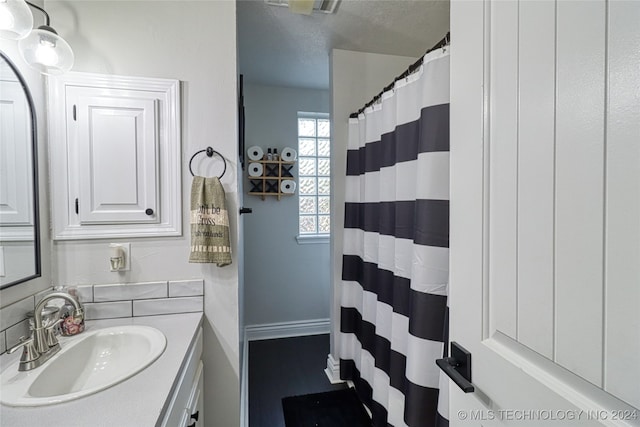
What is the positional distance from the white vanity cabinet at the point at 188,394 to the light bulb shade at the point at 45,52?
1.18m

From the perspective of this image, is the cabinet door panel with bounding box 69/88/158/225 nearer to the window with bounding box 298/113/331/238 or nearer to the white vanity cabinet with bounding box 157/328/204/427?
the white vanity cabinet with bounding box 157/328/204/427

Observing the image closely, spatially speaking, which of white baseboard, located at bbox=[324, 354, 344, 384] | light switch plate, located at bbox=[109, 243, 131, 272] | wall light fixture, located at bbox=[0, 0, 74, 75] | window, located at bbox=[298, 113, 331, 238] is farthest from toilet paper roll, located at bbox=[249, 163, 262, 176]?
white baseboard, located at bbox=[324, 354, 344, 384]

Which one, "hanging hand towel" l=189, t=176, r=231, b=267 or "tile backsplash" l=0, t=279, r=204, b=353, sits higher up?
"hanging hand towel" l=189, t=176, r=231, b=267

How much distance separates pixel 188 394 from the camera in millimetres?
1025


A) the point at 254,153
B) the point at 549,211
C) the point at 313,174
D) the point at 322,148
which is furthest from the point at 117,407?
the point at 322,148

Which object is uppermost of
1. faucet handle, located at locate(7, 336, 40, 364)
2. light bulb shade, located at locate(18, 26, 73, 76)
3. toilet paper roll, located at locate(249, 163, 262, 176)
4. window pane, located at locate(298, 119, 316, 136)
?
window pane, located at locate(298, 119, 316, 136)

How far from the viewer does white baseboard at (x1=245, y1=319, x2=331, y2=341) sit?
2.75 meters

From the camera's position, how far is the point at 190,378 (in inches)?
42.2

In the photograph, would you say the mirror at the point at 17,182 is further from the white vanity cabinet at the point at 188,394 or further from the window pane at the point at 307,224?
the window pane at the point at 307,224

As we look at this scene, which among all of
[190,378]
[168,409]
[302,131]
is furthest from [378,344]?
[302,131]

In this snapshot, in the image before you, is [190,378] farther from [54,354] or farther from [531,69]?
[531,69]

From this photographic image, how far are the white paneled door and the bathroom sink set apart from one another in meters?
0.97

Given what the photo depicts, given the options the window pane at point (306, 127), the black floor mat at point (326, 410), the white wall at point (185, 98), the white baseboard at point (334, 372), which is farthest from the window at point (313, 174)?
the white wall at point (185, 98)

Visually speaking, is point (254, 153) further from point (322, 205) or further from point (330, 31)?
point (330, 31)
